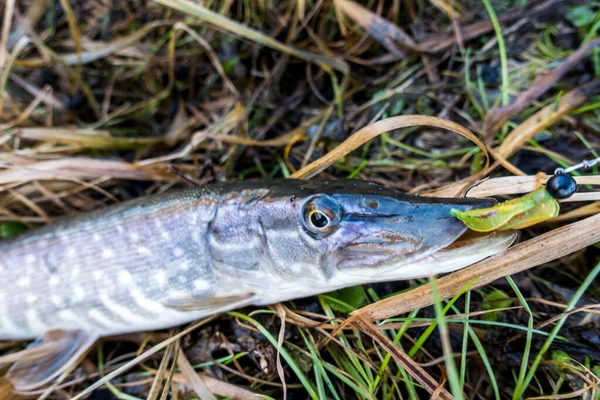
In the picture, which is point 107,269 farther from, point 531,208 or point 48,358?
point 531,208

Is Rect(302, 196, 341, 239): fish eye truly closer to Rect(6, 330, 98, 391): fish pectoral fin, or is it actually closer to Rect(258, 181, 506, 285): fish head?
Rect(258, 181, 506, 285): fish head

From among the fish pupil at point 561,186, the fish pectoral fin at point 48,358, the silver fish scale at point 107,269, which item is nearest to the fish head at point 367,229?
the fish pupil at point 561,186

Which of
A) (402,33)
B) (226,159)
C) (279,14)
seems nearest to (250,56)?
(279,14)

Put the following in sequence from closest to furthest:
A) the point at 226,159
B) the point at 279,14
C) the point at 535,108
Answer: the point at 535,108 → the point at 226,159 → the point at 279,14

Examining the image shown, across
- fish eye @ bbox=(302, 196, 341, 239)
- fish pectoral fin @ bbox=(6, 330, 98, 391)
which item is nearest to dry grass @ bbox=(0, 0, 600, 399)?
Answer: fish pectoral fin @ bbox=(6, 330, 98, 391)

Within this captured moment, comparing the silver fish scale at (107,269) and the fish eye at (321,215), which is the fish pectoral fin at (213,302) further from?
the fish eye at (321,215)

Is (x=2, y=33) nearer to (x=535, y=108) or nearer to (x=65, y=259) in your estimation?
(x=65, y=259)

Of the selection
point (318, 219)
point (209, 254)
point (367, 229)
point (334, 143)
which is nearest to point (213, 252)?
point (209, 254)
